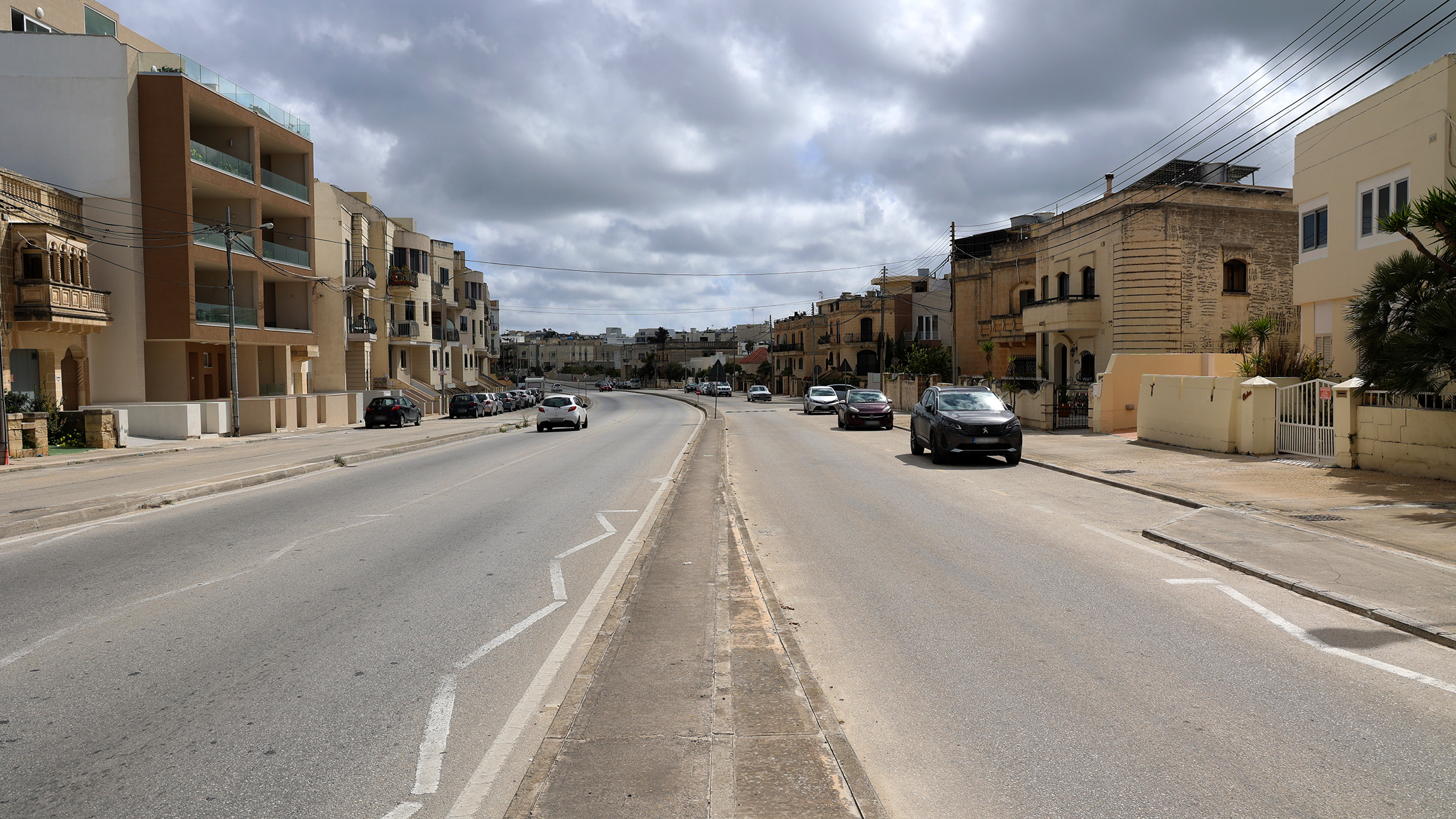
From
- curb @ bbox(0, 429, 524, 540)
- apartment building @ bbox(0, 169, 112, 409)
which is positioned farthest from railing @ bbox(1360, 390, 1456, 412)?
apartment building @ bbox(0, 169, 112, 409)

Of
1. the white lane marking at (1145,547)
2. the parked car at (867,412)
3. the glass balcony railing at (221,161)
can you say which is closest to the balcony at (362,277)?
the glass balcony railing at (221,161)

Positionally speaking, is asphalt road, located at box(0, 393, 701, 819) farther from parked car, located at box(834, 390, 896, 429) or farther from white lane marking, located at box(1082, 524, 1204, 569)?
parked car, located at box(834, 390, 896, 429)

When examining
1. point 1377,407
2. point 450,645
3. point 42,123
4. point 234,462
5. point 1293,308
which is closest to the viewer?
point 450,645

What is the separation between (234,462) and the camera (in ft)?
72.0

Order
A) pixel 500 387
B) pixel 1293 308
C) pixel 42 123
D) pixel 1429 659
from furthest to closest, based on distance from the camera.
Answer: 1. pixel 500 387
2. pixel 1293 308
3. pixel 42 123
4. pixel 1429 659

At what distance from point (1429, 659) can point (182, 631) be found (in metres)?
8.62

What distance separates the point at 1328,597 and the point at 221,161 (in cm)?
4011

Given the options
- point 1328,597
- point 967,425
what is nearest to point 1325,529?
point 1328,597

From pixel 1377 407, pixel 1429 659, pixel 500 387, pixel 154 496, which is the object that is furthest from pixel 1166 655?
pixel 500 387

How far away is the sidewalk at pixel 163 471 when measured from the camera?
12734 mm

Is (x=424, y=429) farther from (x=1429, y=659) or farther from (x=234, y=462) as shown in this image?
(x=1429, y=659)

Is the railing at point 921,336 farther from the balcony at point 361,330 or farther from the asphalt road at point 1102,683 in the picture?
the asphalt road at point 1102,683

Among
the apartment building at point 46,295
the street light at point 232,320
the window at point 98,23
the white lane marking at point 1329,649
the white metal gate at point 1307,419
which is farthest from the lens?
the window at point 98,23

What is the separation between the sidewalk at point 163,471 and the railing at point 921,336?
169 ft
